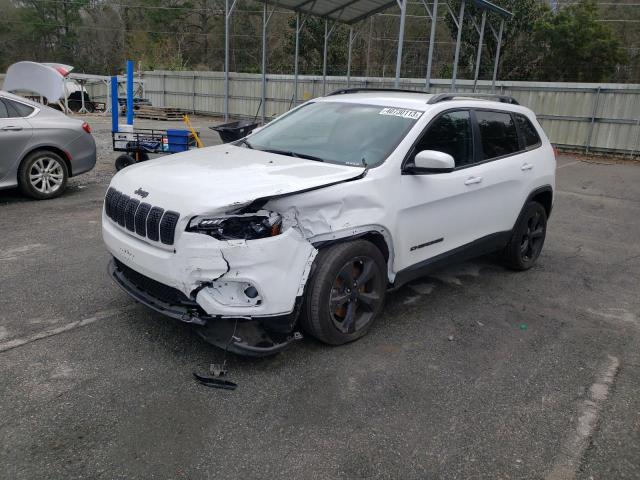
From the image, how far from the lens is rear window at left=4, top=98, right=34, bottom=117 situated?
7.49 m

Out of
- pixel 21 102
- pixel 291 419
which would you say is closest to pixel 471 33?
pixel 21 102

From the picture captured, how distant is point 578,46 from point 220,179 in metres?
27.5

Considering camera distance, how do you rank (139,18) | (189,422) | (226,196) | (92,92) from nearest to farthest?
(189,422) < (226,196) < (92,92) < (139,18)

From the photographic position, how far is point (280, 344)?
3.49m

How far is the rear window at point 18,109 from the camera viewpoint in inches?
295

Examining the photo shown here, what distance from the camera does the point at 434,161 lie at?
3.90 metres

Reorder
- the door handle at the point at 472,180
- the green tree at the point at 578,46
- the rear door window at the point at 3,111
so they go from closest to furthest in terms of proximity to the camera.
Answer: the door handle at the point at 472,180 → the rear door window at the point at 3,111 → the green tree at the point at 578,46

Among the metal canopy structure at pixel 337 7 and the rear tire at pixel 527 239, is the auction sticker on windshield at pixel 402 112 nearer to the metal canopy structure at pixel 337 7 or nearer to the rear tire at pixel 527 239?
the rear tire at pixel 527 239

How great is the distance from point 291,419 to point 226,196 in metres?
1.34

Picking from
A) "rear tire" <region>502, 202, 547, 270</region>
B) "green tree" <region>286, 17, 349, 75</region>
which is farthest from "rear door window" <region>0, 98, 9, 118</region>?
"green tree" <region>286, 17, 349, 75</region>

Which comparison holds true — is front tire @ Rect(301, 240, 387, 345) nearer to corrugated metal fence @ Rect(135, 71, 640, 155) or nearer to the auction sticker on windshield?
the auction sticker on windshield

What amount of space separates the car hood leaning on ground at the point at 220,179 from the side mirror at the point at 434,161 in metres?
0.45

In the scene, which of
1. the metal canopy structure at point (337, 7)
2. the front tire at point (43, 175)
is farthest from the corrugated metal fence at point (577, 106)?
the front tire at point (43, 175)

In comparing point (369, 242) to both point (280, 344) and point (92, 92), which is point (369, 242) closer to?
point (280, 344)
